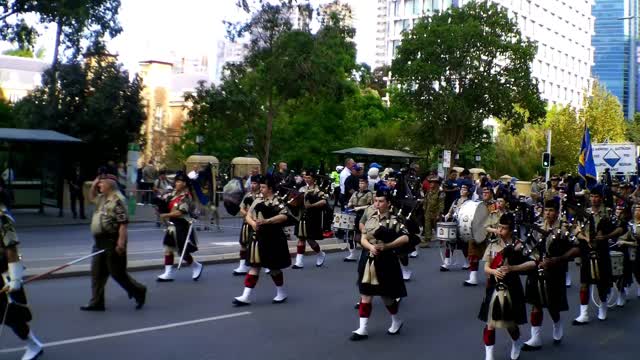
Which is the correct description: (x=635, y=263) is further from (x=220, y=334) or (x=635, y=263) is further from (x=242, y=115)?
(x=242, y=115)

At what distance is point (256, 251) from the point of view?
1062 centimetres

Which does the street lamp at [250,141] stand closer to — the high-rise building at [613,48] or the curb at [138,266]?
the curb at [138,266]

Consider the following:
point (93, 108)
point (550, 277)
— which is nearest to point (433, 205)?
point (550, 277)

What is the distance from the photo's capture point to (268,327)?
948cm

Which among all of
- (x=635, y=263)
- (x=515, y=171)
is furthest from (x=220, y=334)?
(x=515, y=171)

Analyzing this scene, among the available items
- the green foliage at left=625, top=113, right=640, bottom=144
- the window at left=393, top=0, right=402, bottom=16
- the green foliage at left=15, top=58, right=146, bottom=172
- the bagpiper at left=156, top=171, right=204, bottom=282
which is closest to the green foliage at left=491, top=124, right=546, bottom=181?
the green foliage at left=625, top=113, right=640, bottom=144

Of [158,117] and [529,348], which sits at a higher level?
[158,117]

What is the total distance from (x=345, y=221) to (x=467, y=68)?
995 inches

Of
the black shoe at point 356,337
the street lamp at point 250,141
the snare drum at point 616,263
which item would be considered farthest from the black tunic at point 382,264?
the street lamp at point 250,141

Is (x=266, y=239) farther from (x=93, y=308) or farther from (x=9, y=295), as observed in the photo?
(x=9, y=295)

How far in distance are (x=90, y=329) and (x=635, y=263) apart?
8355 mm

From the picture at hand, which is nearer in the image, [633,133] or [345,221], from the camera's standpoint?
[345,221]

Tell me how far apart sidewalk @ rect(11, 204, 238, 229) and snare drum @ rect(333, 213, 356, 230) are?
10.7 metres

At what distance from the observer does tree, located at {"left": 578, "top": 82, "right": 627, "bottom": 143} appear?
A: 187 ft
